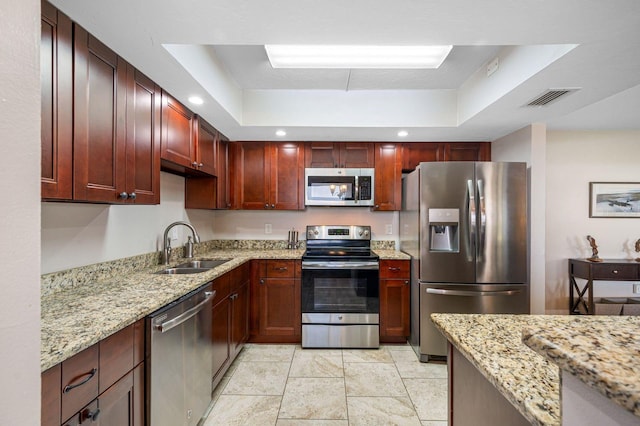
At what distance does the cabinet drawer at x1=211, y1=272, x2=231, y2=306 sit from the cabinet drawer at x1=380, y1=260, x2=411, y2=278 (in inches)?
59.7

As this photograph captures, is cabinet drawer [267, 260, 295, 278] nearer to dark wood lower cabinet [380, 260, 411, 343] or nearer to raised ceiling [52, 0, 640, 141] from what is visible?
dark wood lower cabinet [380, 260, 411, 343]

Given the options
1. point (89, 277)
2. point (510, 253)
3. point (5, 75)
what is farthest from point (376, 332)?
point (5, 75)

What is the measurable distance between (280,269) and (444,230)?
165 cm

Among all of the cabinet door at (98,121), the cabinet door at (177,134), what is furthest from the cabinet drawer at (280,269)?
the cabinet door at (98,121)

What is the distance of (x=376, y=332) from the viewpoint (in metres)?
2.82

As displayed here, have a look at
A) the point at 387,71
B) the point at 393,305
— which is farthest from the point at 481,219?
the point at 387,71

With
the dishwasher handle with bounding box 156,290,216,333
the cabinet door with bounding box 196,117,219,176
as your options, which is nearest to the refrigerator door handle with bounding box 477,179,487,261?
the dishwasher handle with bounding box 156,290,216,333

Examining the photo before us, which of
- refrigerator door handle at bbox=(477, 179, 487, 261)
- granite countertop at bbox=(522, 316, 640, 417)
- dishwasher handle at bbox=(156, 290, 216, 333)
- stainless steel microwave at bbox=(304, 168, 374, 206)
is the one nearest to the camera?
granite countertop at bbox=(522, 316, 640, 417)

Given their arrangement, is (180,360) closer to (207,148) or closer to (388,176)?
(207,148)

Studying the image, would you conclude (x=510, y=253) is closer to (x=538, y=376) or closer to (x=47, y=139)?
(x=538, y=376)

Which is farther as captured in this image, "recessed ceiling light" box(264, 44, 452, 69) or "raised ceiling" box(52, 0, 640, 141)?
"recessed ceiling light" box(264, 44, 452, 69)

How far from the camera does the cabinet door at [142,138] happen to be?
1.61 metres

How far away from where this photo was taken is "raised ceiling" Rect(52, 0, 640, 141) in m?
1.24

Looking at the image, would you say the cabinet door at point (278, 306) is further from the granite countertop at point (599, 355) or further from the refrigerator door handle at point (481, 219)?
the granite countertop at point (599, 355)
